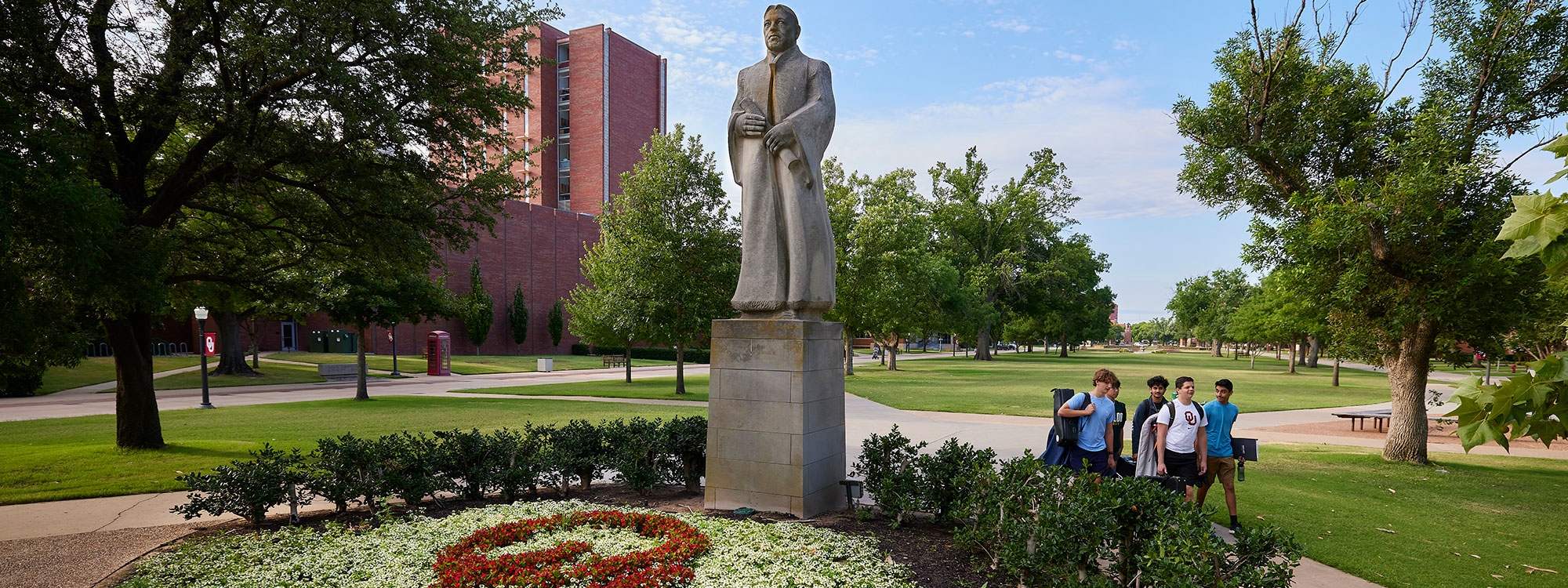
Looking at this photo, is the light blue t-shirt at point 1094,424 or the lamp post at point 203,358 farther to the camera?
the lamp post at point 203,358

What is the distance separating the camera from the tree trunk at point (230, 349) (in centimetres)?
3253

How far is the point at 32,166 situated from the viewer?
6586mm

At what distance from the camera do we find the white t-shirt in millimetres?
7780

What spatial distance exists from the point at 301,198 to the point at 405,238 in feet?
7.86

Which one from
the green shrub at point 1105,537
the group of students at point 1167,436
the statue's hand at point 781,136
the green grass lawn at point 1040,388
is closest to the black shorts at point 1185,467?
the group of students at point 1167,436

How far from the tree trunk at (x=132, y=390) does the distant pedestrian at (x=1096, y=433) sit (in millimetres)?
13559

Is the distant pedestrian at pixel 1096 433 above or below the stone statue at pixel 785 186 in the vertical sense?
below

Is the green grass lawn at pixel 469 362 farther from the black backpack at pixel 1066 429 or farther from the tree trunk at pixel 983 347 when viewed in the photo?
the black backpack at pixel 1066 429

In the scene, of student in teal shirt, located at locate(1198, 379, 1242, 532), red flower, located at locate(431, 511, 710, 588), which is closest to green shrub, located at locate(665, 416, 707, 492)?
red flower, located at locate(431, 511, 710, 588)

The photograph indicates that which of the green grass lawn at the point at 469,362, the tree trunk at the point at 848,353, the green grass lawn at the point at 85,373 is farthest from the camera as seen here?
the green grass lawn at the point at 469,362

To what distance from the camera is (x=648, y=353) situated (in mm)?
57250

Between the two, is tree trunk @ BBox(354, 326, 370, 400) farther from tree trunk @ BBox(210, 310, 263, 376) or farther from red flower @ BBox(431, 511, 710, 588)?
red flower @ BBox(431, 511, 710, 588)

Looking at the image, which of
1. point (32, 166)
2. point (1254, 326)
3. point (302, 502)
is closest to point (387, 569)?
point (302, 502)

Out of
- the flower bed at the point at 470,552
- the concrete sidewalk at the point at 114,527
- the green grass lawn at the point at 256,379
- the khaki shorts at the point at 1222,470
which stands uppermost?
the khaki shorts at the point at 1222,470
